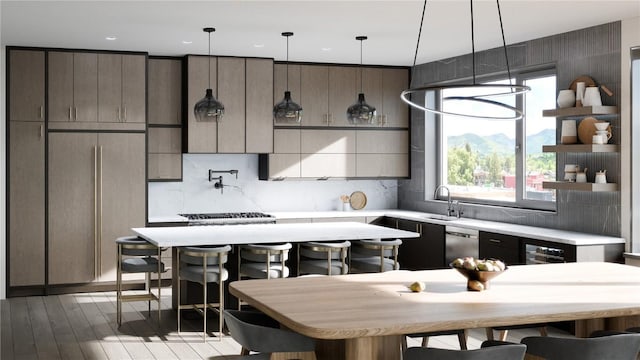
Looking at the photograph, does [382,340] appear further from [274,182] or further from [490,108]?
[274,182]

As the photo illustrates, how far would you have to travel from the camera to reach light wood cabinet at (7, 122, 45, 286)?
7.72 meters

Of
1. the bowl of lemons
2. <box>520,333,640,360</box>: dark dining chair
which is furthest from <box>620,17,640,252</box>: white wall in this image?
<box>520,333,640,360</box>: dark dining chair

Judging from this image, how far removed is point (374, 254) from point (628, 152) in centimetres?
222

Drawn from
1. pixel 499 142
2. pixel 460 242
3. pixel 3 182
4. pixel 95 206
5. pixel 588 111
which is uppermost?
pixel 588 111

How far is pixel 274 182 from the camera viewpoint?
9289 mm

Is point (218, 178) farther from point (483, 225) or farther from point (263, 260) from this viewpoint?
point (483, 225)

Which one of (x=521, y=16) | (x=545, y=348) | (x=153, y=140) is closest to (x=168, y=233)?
(x=153, y=140)

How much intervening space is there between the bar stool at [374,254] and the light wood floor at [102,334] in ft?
2.72

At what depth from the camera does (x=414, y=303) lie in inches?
141

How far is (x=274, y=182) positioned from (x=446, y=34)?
124 inches

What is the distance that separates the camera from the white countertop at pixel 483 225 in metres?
6.20

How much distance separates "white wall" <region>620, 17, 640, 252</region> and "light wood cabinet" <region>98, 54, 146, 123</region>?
4732 mm

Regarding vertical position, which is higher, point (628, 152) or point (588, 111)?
point (588, 111)

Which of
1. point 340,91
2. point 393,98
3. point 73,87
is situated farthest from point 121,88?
point 393,98
